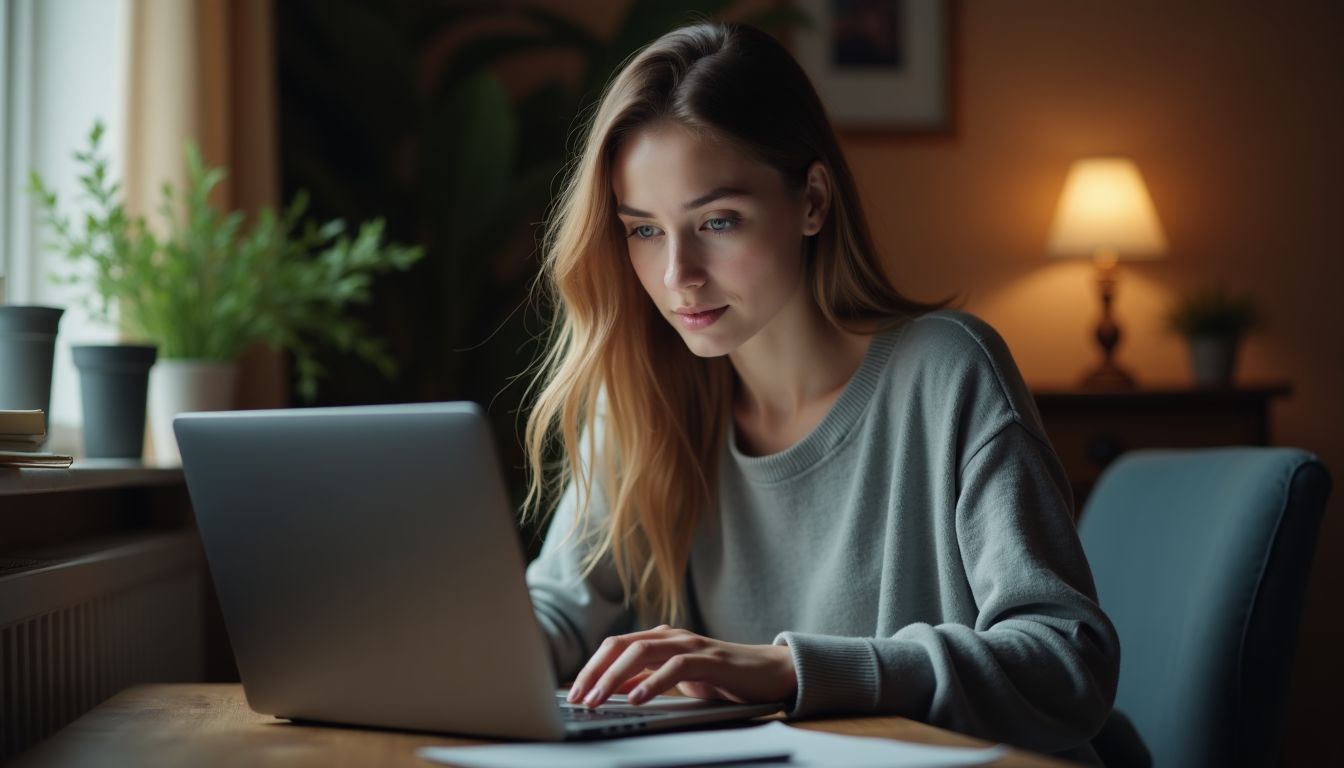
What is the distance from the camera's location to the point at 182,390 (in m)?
1.72

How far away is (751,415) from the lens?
1471mm

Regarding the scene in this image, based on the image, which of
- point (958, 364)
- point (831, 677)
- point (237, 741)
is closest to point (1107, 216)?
point (958, 364)

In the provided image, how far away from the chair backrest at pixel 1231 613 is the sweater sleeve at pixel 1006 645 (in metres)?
0.22

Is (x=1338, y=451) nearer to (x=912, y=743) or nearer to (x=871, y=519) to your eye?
(x=871, y=519)

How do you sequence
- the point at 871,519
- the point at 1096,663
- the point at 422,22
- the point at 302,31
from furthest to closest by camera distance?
1. the point at 422,22
2. the point at 302,31
3. the point at 871,519
4. the point at 1096,663

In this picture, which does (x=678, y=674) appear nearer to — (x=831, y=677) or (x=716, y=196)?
(x=831, y=677)

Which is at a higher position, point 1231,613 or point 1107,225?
point 1107,225

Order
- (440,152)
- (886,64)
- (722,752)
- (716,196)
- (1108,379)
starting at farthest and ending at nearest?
(886,64) → (1108,379) → (440,152) → (716,196) → (722,752)

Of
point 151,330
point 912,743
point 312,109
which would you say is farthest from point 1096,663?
point 312,109

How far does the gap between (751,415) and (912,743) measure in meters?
0.72

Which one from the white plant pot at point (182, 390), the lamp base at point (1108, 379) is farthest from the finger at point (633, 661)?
the lamp base at point (1108, 379)

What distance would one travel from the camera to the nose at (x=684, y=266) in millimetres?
1221

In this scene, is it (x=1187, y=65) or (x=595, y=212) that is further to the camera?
(x=1187, y=65)

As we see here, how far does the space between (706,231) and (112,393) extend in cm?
77
